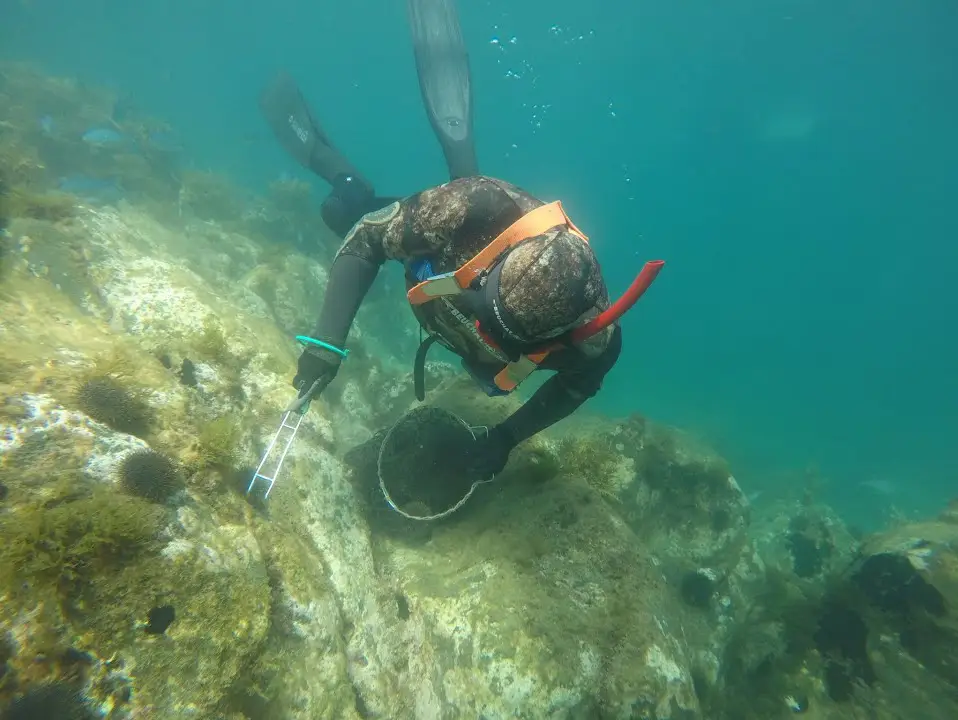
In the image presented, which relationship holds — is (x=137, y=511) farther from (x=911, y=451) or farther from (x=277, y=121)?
(x=911, y=451)

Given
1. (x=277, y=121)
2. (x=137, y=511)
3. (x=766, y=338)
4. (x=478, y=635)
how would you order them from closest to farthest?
(x=137, y=511) < (x=478, y=635) < (x=277, y=121) < (x=766, y=338)

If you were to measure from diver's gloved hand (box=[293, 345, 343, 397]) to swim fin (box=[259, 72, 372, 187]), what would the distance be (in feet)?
18.1

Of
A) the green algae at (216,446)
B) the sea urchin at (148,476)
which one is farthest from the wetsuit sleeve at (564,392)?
the sea urchin at (148,476)

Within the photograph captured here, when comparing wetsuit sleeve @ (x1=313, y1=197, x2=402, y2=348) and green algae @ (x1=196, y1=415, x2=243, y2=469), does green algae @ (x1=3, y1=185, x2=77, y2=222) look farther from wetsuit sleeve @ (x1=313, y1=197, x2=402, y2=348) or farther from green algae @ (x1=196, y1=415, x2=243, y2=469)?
green algae @ (x1=196, y1=415, x2=243, y2=469)

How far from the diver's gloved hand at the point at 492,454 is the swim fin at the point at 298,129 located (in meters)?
6.56

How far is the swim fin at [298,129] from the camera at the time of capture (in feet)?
28.5

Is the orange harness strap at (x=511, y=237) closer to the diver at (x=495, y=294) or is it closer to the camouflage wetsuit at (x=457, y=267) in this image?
the diver at (x=495, y=294)

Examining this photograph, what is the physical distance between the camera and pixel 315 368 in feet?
13.5

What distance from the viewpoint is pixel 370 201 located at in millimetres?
6754

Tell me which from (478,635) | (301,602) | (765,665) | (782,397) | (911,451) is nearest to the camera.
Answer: (301,602)

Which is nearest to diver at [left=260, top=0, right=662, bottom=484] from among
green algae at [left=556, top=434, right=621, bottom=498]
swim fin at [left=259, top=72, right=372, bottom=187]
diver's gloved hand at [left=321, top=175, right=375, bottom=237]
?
green algae at [left=556, top=434, right=621, bottom=498]

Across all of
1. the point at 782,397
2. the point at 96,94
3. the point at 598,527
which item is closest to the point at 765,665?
the point at 598,527

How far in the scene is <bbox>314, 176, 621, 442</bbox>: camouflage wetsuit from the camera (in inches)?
121

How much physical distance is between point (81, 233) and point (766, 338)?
86.8m
